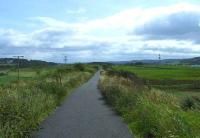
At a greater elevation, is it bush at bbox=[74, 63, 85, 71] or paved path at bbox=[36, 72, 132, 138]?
paved path at bbox=[36, 72, 132, 138]

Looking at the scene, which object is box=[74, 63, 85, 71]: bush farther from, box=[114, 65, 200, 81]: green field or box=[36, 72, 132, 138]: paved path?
box=[36, 72, 132, 138]: paved path

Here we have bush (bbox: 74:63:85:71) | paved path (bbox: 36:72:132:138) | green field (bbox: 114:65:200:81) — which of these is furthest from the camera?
bush (bbox: 74:63:85:71)

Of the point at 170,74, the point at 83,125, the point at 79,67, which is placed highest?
the point at 83,125

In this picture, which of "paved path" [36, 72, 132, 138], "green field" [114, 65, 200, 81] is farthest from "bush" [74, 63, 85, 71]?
"paved path" [36, 72, 132, 138]

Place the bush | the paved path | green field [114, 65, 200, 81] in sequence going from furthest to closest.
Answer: the bush < green field [114, 65, 200, 81] < the paved path

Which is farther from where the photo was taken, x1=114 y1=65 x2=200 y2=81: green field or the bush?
Result: the bush

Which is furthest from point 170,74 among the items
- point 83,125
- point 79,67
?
point 83,125

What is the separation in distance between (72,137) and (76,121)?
13.7ft

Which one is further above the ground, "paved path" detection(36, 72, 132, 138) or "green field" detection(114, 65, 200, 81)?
"paved path" detection(36, 72, 132, 138)

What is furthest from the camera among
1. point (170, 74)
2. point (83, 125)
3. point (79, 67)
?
point (79, 67)

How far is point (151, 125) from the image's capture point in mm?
13672

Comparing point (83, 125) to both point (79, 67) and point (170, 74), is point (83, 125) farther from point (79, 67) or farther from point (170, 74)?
point (79, 67)

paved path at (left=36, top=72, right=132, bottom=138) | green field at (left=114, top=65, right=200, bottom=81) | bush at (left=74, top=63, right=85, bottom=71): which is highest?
paved path at (left=36, top=72, right=132, bottom=138)

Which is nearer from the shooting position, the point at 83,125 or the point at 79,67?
the point at 83,125
